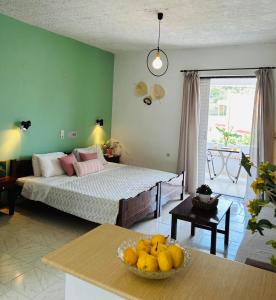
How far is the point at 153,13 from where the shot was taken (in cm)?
337

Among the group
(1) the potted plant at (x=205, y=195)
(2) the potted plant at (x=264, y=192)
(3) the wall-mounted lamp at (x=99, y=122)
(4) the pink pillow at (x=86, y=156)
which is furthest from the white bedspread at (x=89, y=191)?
(2) the potted plant at (x=264, y=192)

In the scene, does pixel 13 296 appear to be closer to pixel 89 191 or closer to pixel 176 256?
Answer: pixel 89 191

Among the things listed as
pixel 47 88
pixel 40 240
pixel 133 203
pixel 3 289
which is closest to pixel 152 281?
pixel 3 289

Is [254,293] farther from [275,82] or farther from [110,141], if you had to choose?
[110,141]

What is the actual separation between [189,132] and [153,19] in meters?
2.16

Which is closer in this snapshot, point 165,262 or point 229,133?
point 165,262

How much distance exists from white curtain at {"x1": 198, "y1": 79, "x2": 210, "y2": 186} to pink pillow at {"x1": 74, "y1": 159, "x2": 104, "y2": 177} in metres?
1.85

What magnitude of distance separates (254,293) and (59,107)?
423 cm

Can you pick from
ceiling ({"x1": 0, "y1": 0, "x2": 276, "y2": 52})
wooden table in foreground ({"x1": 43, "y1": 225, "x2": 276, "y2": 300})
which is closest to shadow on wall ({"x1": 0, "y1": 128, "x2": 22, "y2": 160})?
ceiling ({"x1": 0, "y1": 0, "x2": 276, "y2": 52})

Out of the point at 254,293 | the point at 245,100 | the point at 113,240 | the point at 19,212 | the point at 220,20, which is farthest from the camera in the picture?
the point at 245,100

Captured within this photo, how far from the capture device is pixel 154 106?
546cm

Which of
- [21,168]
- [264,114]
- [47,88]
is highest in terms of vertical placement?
[47,88]

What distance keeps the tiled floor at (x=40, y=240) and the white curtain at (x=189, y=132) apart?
2.57 ft

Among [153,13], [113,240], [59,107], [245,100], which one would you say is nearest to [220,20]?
[153,13]
